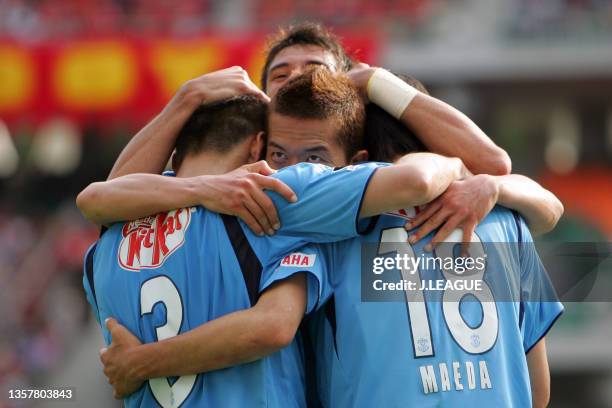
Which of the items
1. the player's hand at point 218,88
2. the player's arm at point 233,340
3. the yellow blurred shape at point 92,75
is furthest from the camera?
the yellow blurred shape at point 92,75

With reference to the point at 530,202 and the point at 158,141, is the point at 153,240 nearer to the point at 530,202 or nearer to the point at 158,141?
the point at 158,141

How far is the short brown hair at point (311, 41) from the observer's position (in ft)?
14.4

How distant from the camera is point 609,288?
4.26 meters

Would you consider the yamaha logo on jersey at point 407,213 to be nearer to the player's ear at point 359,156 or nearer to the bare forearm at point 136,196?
the player's ear at point 359,156

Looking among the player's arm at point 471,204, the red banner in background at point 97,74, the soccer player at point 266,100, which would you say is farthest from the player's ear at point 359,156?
the red banner in background at point 97,74

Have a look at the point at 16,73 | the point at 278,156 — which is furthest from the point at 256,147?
the point at 16,73

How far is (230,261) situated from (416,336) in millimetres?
601

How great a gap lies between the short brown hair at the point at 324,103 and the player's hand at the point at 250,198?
31 cm

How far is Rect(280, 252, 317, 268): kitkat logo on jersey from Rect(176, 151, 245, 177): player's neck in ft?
1.39

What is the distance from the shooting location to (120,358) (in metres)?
3.15

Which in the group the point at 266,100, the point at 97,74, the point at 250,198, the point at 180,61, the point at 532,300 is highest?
the point at 97,74

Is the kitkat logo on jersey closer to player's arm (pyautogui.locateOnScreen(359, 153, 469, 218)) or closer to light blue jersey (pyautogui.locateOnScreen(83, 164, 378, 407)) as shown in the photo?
light blue jersey (pyautogui.locateOnScreen(83, 164, 378, 407))

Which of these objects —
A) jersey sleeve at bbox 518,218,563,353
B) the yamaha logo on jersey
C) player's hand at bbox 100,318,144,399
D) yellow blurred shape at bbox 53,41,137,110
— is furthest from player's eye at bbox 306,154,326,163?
yellow blurred shape at bbox 53,41,137,110

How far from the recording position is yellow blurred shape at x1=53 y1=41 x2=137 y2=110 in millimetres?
16312
